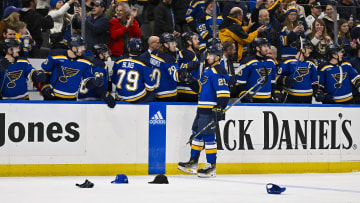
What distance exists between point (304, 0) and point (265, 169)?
429 cm

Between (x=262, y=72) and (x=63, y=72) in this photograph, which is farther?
(x=262, y=72)

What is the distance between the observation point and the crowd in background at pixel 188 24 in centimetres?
1122

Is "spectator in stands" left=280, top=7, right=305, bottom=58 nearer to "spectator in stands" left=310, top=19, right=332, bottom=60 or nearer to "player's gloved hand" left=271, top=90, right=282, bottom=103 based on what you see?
"spectator in stands" left=310, top=19, right=332, bottom=60

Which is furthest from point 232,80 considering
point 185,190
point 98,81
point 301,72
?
point 185,190

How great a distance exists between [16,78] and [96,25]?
1.73m

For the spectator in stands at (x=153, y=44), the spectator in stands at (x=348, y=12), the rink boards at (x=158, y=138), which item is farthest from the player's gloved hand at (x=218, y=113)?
the spectator in stands at (x=348, y=12)

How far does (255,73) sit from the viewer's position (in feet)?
36.9

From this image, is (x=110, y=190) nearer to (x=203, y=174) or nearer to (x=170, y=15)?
(x=203, y=174)

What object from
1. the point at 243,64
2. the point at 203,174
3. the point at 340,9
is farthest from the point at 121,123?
the point at 340,9

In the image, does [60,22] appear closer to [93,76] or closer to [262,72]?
[93,76]

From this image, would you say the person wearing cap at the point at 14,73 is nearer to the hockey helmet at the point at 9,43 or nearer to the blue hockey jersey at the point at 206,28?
the hockey helmet at the point at 9,43

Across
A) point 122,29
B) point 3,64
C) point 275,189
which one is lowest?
point 275,189

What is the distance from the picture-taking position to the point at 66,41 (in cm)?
1082

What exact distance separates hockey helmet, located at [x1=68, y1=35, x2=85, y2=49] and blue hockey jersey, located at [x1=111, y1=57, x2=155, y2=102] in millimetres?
634
